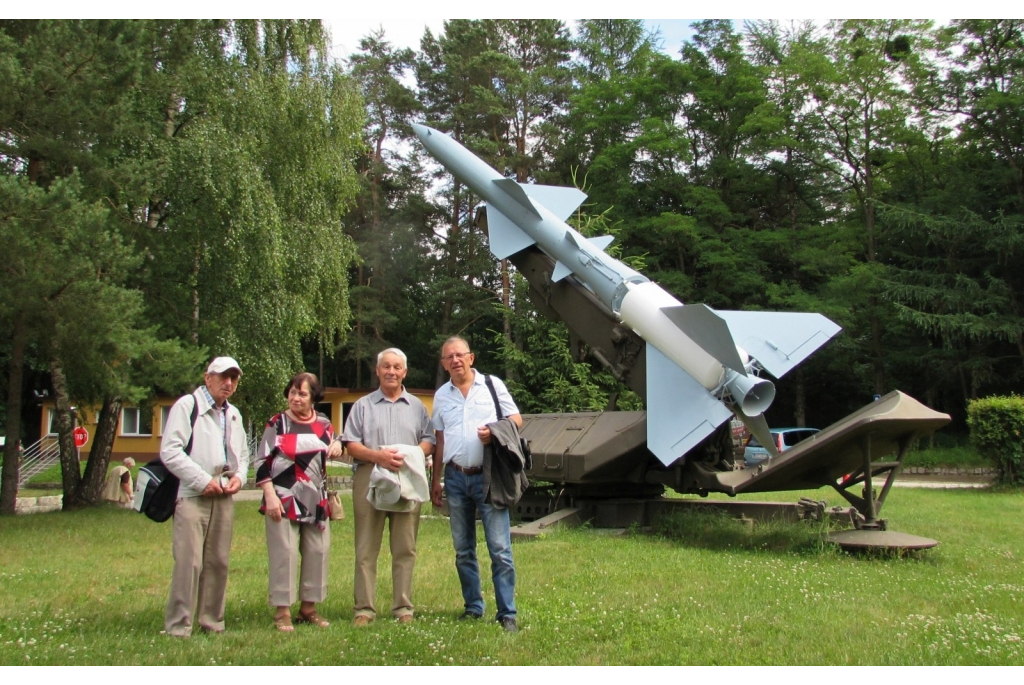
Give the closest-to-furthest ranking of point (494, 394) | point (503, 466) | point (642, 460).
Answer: point (503, 466) < point (494, 394) < point (642, 460)

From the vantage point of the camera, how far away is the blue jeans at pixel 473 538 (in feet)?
14.0

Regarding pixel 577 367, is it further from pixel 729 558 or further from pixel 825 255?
pixel 729 558

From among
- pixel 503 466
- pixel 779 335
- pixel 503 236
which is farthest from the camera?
pixel 503 236

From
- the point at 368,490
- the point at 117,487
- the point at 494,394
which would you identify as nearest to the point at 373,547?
the point at 368,490

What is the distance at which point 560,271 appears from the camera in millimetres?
8570

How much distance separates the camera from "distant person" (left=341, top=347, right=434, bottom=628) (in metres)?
4.34

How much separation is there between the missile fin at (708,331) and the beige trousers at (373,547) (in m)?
3.24

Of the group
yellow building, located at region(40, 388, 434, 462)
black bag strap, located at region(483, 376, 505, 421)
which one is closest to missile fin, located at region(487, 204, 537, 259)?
black bag strap, located at region(483, 376, 505, 421)

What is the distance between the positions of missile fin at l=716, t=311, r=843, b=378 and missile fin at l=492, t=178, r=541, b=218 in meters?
2.38

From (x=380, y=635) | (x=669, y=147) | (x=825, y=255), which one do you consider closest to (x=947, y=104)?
(x=825, y=255)

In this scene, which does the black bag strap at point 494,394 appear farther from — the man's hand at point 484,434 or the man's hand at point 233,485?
the man's hand at point 233,485

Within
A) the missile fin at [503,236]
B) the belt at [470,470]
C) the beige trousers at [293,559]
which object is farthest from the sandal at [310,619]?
the missile fin at [503,236]

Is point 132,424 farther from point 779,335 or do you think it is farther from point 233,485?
point 233,485

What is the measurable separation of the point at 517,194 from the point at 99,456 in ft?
26.6
